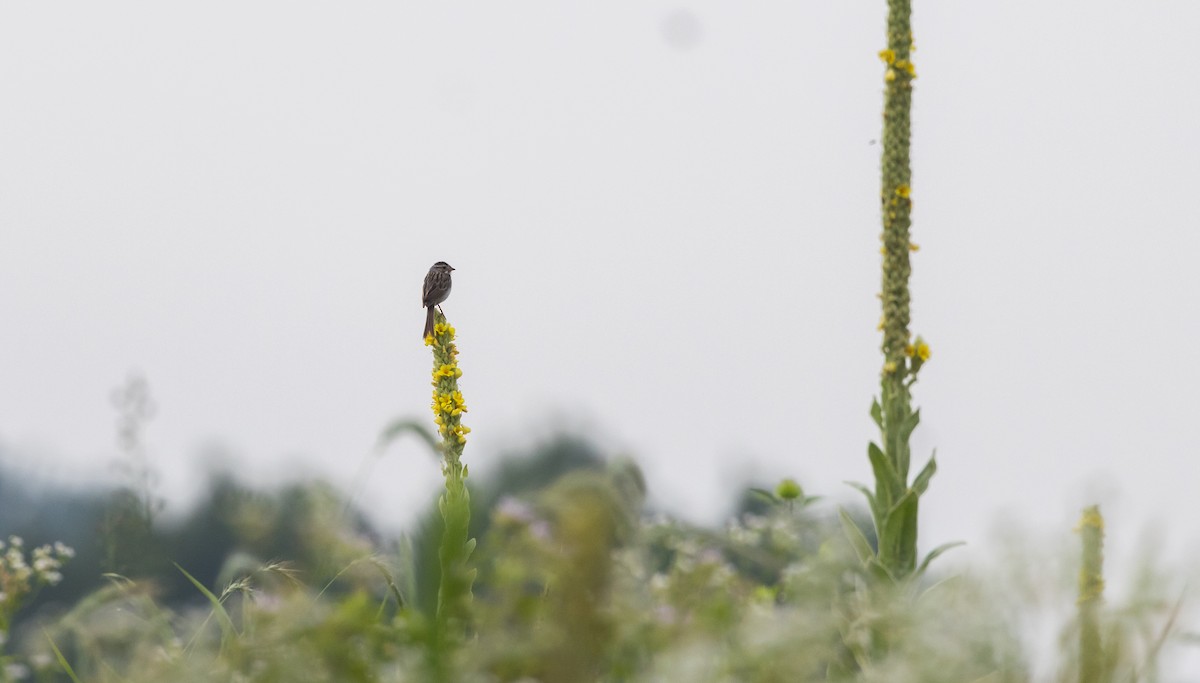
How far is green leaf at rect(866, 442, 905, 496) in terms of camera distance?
479 cm

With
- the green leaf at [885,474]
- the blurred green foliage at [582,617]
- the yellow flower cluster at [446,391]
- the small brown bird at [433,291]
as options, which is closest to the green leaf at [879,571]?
the green leaf at [885,474]

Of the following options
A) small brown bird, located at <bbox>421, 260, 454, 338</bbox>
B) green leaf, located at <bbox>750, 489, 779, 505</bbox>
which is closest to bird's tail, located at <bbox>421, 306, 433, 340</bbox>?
small brown bird, located at <bbox>421, 260, 454, 338</bbox>

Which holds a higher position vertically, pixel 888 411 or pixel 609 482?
pixel 888 411

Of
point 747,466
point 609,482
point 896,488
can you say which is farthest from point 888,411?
point 747,466

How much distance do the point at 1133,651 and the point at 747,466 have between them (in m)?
25.6

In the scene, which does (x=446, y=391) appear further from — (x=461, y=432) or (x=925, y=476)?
(x=925, y=476)

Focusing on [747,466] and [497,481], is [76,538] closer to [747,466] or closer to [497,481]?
[497,481]

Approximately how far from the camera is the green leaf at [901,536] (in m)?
4.67

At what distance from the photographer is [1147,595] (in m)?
3.36

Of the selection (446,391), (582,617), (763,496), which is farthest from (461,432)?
(582,617)

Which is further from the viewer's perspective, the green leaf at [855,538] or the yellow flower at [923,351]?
the yellow flower at [923,351]

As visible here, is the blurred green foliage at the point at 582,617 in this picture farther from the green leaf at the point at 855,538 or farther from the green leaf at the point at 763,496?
the green leaf at the point at 855,538

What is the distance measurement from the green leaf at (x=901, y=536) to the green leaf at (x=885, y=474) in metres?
0.09

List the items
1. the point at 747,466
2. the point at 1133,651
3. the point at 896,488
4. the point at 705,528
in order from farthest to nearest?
the point at 747,466, the point at 896,488, the point at 1133,651, the point at 705,528
